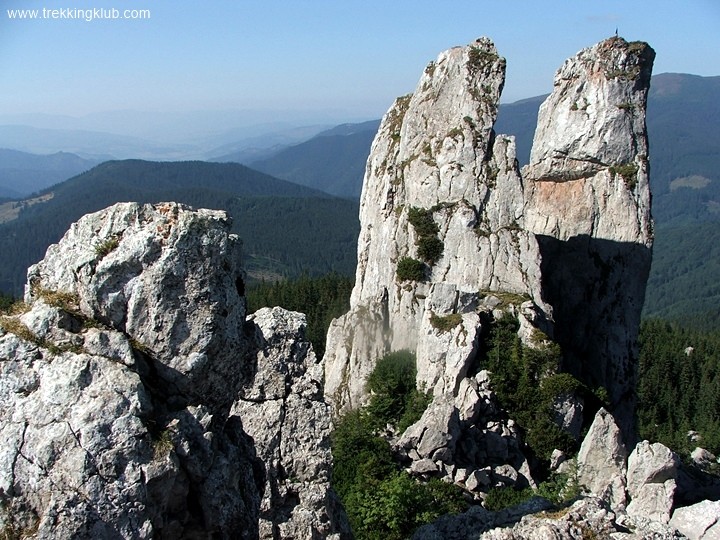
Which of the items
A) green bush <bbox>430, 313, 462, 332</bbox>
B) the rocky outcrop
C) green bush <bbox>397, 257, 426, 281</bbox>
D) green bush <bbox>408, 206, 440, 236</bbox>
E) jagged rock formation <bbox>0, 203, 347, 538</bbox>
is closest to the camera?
jagged rock formation <bbox>0, 203, 347, 538</bbox>

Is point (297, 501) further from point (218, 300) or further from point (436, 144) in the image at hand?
point (436, 144)

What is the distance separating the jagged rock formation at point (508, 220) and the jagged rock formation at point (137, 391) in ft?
78.9

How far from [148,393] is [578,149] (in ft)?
122

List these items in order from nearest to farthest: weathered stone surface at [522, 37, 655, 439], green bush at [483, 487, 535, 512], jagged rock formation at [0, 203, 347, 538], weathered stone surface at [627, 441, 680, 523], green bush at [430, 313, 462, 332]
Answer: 1. jagged rock formation at [0, 203, 347, 538]
2. weathered stone surface at [627, 441, 680, 523]
3. green bush at [483, 487, 535, 512]
4. green bush at [430, 313, 462, 332]
5. weathered stone surface at [522, 37, 655, 439]

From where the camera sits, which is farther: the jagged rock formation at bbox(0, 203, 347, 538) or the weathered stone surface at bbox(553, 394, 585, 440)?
the weathered stone surface at bbox(553, 394, 585, 440)

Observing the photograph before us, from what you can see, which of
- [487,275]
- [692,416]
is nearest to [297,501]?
[487,275]

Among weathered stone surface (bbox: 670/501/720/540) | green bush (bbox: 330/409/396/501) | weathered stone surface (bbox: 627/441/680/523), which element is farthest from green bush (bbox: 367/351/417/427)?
weathered stone surface (bbox: 670/501/720/540)

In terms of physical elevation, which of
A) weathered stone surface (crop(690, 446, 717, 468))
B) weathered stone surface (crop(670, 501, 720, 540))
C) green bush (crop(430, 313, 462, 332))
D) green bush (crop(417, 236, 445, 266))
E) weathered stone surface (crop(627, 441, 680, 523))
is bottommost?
weathered stone surface (crop(690, 446, 717, 468))

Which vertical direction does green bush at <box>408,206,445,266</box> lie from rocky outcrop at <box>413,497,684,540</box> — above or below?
above

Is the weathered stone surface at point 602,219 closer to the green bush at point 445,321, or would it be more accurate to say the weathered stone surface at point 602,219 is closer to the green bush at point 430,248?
the green bush at point 430,248

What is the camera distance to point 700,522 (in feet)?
54.6

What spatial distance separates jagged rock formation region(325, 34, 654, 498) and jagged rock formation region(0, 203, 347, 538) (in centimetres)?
2405

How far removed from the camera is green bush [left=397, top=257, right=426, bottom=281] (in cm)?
4031

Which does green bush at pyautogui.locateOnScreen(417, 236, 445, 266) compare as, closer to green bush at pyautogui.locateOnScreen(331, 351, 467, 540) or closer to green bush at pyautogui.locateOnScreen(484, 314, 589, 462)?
green bush at pyautogui.locateOnScreen(331, 351, 467, 540)
